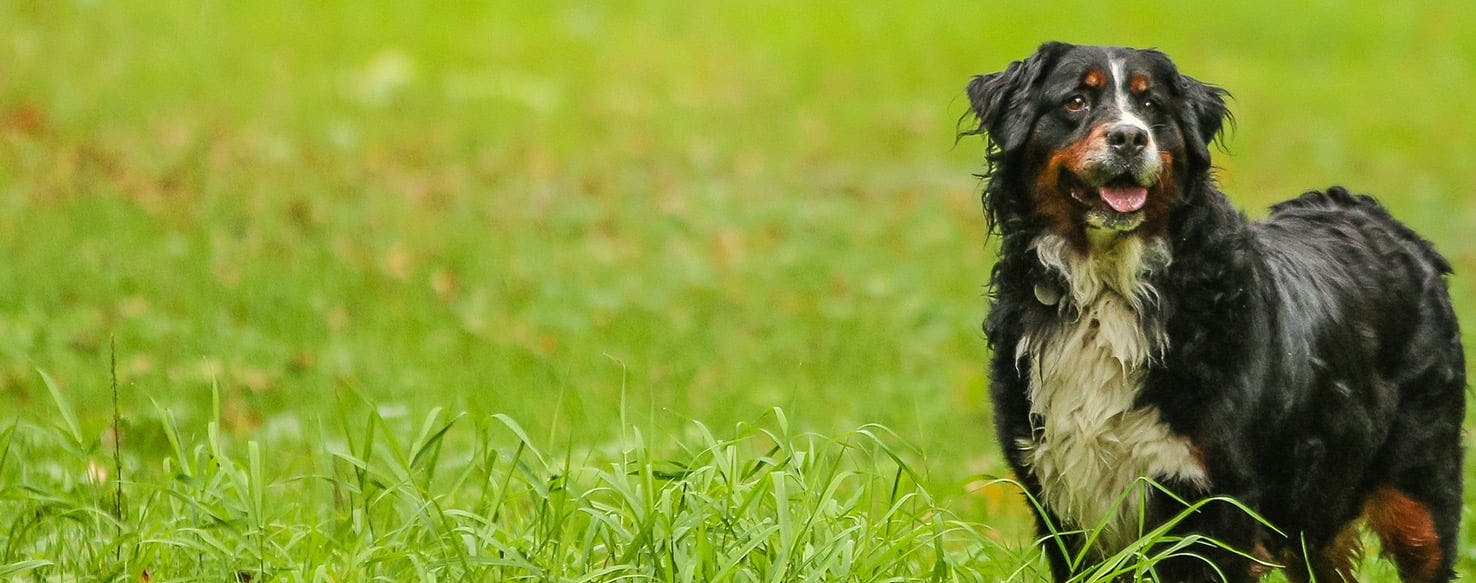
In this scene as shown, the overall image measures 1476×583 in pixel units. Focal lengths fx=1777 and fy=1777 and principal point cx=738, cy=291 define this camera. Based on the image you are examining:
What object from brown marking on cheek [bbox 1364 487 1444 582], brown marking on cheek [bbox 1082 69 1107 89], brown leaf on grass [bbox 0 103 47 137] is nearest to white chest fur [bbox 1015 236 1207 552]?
brown marking on cheek [bbox 1082 69 1107 89]

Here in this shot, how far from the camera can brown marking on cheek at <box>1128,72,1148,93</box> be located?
15.3 feet

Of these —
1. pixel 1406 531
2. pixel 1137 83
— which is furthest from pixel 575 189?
pixel 1137 83

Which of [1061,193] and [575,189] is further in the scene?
[575,189]

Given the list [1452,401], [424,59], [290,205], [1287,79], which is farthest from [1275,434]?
[1287,79]

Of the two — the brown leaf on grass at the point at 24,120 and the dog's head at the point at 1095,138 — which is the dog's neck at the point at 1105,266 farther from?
the brown leaf on grass at the point at 24,120

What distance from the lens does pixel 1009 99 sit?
488 cm

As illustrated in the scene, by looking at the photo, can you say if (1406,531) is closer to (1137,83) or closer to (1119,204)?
(1119,204)

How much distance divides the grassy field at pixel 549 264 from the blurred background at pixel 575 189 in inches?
→ 1.8

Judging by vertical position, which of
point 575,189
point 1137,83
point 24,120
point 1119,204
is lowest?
point 575,189

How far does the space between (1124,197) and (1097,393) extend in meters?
0.51

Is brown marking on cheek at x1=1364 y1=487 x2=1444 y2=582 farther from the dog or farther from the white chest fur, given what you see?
the white chest fur

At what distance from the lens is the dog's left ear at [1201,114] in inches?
184

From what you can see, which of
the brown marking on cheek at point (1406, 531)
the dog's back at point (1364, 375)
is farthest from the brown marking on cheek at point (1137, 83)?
the brown marking on cheek at point (1406, 531)

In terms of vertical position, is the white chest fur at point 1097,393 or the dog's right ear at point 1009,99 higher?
the dog's right ear at point 1009,99
